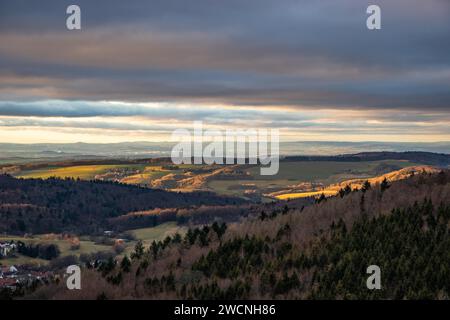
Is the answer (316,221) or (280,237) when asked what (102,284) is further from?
(316,221)

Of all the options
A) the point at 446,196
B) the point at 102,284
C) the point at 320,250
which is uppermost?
the point at 446,196

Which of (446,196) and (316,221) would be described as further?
(316,221)

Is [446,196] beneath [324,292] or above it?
above
